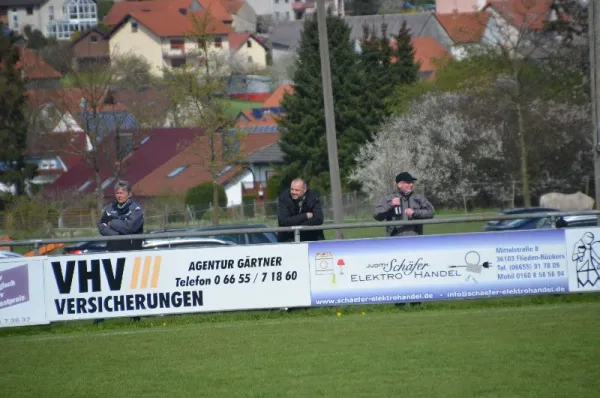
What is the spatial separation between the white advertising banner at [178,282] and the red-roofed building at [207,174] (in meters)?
50.0

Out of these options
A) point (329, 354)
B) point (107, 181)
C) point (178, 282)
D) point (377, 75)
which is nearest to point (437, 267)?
point (178, 282)

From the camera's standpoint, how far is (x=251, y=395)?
9.67 m

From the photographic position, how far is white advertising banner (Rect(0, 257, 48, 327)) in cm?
1530

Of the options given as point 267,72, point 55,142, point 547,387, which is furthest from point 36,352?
point 267,72

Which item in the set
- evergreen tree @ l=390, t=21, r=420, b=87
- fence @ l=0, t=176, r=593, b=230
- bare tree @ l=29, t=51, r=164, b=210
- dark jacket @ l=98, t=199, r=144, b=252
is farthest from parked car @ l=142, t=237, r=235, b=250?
evergreen tree @ l=390, t=21, r=420, b=87

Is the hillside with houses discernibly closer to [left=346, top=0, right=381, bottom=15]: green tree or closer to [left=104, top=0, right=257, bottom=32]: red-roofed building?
[left=346, top=0, right=381, bottom=15]: green tree

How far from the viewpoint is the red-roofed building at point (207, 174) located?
223 ft

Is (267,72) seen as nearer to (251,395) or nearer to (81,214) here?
(81,214)

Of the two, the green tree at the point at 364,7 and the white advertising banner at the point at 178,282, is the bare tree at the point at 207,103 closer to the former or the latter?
the white advertising banner at the point at 178,282

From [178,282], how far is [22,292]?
2277mm

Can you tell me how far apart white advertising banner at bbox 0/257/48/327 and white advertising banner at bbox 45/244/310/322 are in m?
0.14

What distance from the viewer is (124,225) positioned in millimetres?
15844

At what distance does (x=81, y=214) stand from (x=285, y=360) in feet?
148

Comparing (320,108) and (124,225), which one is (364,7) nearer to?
(320,108)
